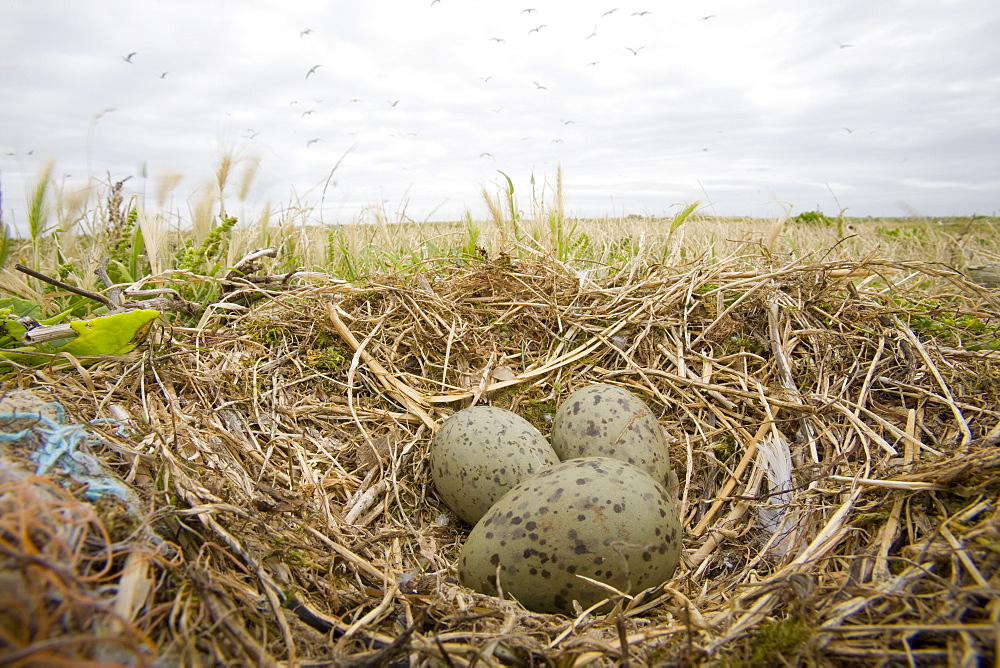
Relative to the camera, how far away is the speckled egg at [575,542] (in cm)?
146

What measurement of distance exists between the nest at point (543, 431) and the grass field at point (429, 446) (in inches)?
0.4

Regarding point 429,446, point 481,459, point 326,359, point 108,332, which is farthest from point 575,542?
point 108,332

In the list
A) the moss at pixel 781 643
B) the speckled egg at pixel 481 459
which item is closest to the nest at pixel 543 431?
the moss at pixel 781 643

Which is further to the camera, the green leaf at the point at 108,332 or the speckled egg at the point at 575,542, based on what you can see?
the green leaf at the point at 108,332

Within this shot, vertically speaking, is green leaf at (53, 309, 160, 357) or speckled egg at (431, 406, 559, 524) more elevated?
green leaf at (53, 309, 160, 357)

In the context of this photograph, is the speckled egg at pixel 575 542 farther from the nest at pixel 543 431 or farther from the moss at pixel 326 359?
the moss at pixel 326 359

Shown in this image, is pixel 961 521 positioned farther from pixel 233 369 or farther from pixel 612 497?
pixel 233 369

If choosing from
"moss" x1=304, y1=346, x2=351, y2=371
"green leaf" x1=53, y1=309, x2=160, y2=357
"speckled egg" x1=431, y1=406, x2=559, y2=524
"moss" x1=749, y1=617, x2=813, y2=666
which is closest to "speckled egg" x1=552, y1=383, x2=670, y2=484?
"speckled egg" x1=431, y1=406, x2=559, y2=524

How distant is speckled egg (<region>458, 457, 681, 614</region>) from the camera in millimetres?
1455

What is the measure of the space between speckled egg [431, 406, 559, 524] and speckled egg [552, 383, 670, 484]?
0.12 meters

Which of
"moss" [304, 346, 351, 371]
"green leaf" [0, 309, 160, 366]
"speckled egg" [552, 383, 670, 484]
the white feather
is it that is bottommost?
the white feather

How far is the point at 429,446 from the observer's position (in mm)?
2137

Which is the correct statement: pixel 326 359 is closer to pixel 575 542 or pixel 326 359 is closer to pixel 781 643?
pixel 575 542

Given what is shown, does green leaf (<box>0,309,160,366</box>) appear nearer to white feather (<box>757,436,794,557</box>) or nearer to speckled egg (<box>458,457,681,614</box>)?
speckled egg (<box>458,457,681,614</box>)
